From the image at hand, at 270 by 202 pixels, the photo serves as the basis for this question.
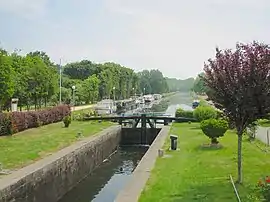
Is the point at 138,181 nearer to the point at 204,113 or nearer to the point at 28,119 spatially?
the point at 28,119

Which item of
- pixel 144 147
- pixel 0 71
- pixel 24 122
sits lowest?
pixel 144 147

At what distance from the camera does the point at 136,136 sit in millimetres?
34812

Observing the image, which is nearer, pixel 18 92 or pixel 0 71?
pixel 0 71

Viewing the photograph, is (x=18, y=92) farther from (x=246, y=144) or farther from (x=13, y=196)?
(x=13, y=196)

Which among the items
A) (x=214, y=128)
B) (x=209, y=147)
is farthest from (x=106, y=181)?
(x=214, y=128)

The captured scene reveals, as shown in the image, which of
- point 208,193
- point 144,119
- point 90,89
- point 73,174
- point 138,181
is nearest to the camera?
point 208,193

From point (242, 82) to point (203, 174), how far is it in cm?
363

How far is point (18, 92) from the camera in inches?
1628

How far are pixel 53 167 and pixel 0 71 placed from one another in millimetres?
16681

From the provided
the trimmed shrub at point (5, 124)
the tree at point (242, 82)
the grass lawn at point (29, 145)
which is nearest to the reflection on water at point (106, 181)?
the grass lawn at point (29, 145)

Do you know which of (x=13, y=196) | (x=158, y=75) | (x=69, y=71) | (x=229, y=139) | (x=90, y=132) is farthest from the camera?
(x=158, y=75)

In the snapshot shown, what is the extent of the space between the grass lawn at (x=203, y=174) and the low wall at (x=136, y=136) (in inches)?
537

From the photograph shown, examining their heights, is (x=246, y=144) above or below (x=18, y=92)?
below

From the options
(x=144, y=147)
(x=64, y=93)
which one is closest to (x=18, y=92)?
(x=144, y=147)
